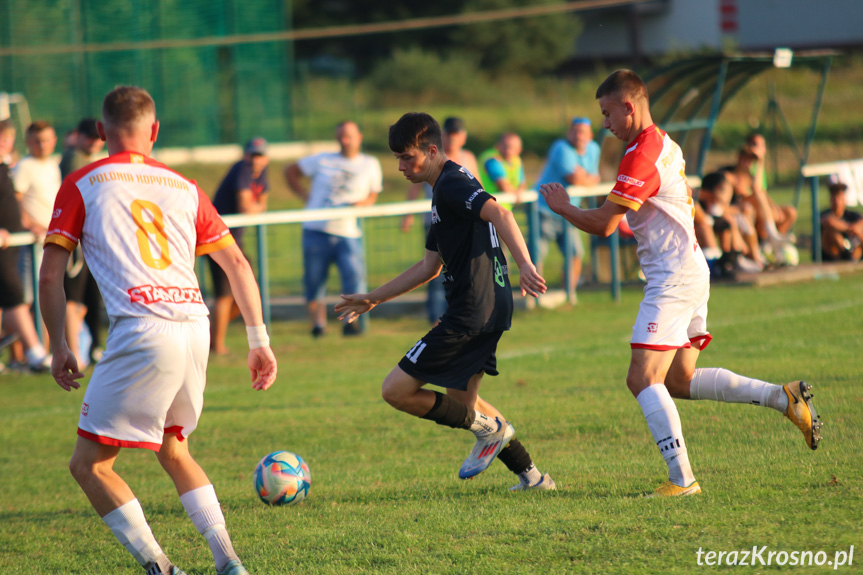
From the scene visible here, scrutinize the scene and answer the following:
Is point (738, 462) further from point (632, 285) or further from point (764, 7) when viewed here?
point (764, 7)

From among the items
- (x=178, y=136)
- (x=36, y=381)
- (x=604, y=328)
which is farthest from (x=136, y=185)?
(x=178, y=136)

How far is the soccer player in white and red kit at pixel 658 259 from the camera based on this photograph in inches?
192

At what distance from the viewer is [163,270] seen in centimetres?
Result: 405

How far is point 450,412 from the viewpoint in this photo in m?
5.20

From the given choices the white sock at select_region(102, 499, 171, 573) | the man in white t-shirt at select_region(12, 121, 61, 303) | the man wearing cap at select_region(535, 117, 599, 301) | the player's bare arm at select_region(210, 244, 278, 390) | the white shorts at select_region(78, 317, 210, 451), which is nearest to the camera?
the white shorts at select_region(78, 317, 210, 451)

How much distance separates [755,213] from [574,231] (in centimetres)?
293

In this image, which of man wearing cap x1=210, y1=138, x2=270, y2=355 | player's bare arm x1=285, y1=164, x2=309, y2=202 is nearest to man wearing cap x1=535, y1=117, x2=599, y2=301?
player's bare arm x1=285, y1=164, x2=309, y2=202

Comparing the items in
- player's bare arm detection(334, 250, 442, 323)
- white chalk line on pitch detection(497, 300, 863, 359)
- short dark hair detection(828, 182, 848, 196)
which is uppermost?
player's bare arm detection(334, 250, 442, 323)

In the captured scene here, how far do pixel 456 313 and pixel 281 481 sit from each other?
1.34 meters

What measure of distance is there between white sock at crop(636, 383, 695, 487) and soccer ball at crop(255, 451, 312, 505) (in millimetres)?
1907

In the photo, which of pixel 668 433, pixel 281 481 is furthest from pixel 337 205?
pixel 668 433

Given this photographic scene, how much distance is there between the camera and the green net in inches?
Answer: 1232

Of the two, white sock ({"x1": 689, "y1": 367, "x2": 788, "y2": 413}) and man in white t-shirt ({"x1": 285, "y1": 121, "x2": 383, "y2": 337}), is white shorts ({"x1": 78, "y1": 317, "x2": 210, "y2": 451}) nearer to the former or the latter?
white sock ({"x1": 689, "y1": 367, "x2": 788, "y2": 413})

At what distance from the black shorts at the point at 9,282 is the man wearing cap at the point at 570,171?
19.9 feet
